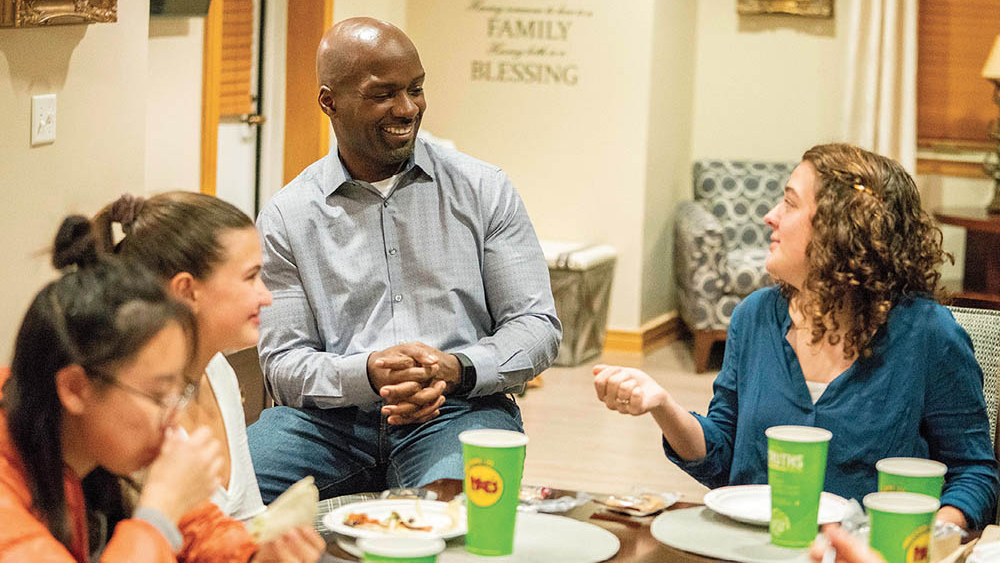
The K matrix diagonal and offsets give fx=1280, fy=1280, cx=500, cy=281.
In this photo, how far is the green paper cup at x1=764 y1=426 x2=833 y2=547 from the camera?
155 centimetres

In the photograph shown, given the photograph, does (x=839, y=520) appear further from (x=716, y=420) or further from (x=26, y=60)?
(x=26, y=60)

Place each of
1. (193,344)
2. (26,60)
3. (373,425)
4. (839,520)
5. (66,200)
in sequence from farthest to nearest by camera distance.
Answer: (66,200) < (26,60) < (373,425) < (839,520) < (193,344)

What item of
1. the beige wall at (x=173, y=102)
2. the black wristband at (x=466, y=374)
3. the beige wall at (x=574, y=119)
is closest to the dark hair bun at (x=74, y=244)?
the black wristband at (x=466, y=374)

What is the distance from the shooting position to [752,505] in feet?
5.82

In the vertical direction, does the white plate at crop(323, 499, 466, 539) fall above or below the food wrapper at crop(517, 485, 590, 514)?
above

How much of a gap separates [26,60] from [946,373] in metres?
2.31

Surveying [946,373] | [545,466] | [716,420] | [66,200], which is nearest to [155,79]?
[66,200]

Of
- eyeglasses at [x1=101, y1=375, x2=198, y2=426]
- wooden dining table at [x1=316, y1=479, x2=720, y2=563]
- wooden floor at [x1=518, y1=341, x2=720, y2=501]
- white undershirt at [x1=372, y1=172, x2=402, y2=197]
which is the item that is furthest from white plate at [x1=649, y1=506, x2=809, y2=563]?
wooden floor at [x1=518, y1=341, x2=720, y2=501]

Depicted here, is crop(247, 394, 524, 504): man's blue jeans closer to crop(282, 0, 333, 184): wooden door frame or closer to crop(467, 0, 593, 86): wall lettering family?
crop(282, 0, 333, 184): wooden door frame

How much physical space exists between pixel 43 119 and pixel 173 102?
1247 mm

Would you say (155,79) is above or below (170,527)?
above

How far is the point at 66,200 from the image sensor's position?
344 cm

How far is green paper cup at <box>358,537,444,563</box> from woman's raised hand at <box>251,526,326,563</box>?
24cm

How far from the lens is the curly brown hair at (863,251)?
7.00 feet
